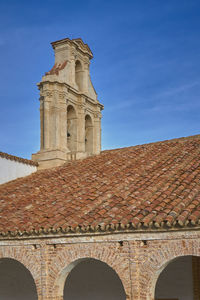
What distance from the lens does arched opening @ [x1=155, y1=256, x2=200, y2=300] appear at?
1064cm

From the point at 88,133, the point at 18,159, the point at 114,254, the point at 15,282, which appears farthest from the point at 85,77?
the point at 114,254

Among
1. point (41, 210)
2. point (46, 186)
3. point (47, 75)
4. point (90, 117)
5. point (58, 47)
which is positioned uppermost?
point (58, 47)

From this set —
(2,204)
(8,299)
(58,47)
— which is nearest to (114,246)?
(2,204)

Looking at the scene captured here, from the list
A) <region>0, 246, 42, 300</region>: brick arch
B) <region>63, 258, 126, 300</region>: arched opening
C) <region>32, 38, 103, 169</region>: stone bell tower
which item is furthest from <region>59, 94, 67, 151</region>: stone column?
<region>0, 246, 42, 300</region>: brick arch

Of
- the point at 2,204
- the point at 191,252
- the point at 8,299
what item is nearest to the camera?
the point at 191,252

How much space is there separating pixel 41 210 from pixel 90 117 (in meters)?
7.96

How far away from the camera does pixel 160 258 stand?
8445 mm

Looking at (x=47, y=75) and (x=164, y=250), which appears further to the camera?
(x=47, y=75)

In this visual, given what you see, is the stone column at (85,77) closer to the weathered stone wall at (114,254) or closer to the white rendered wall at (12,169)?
the white rendered wall at (12,169)

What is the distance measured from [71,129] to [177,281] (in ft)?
27.1

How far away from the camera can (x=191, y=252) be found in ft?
27.0

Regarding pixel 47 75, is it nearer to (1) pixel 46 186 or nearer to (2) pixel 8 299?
(1) pixel 46 186

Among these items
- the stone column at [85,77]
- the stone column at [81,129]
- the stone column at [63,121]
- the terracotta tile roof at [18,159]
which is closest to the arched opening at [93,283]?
the terracotta tile roof at [18,159]

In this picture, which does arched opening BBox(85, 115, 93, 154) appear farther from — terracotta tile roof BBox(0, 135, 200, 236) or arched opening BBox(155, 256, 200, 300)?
arched opening BBox(155, 256, 200, 300)
